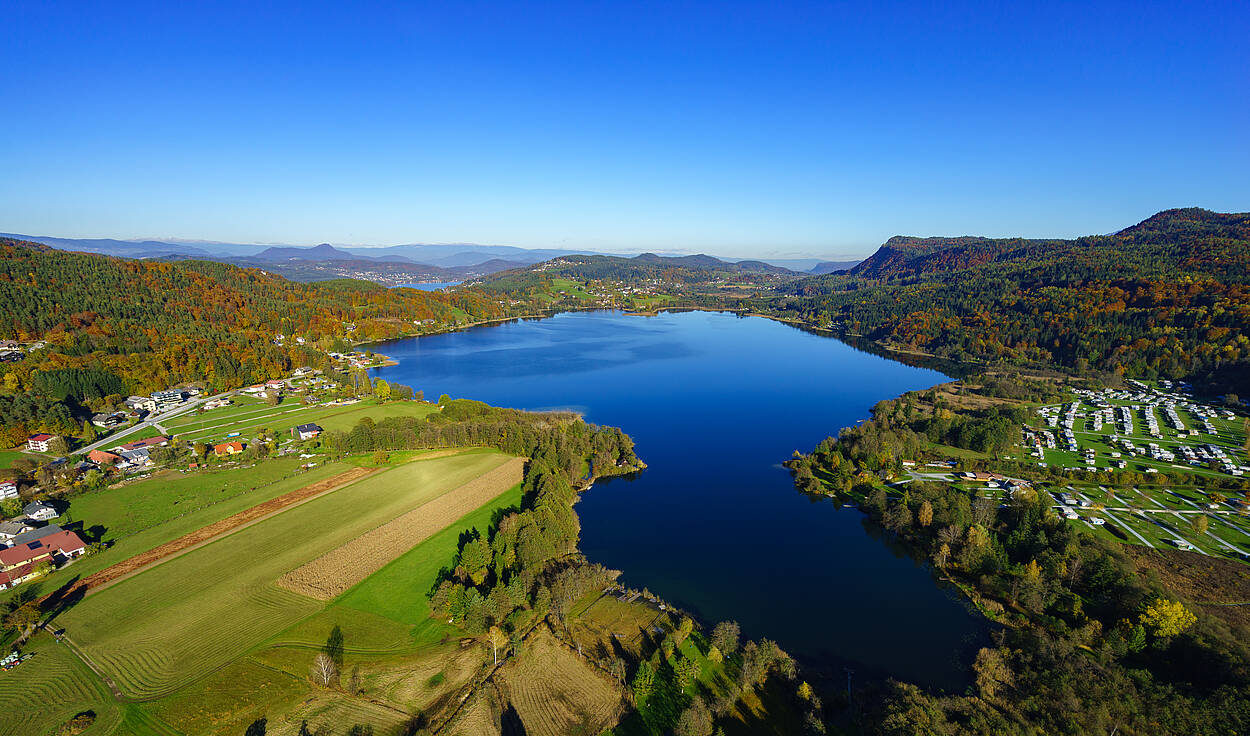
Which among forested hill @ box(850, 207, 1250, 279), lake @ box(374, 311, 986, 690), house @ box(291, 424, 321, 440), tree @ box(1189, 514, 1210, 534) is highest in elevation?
forested hill @ box(850, 207, 1250, 279)

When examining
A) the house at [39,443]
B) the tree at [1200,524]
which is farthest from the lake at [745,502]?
the house at [39,443]

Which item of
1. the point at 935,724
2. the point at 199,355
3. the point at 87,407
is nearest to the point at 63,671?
the point at 935,724

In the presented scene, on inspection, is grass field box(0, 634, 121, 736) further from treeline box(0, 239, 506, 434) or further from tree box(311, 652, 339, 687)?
treeline box(0, 239, 506, 434)

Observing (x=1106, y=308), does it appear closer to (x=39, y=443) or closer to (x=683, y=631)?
(x=683, y=631)

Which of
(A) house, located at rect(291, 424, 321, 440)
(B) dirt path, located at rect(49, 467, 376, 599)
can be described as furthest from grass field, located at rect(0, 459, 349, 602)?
(A) house, located at rect(291, 424, 321, 440)

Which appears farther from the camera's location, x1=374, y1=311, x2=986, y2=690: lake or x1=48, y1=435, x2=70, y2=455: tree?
x1=48, y1=435, x2=70, y2=455: tree

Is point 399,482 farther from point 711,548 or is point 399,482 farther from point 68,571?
point 711,548

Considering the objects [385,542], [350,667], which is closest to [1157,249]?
[385,542]
